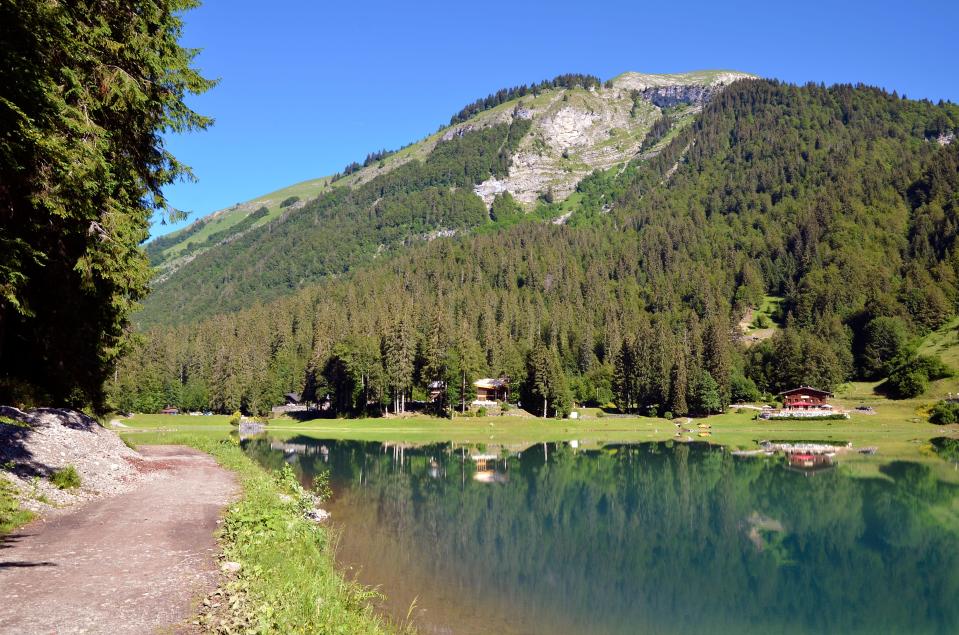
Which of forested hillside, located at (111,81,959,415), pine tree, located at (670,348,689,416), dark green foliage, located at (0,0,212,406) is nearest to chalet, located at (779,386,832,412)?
forested hillside, located at (111,81,959,415)

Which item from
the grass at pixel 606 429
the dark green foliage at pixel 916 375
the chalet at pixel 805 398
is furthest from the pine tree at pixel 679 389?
the dark green foliage at pixel 916 375

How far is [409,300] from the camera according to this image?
494 feet

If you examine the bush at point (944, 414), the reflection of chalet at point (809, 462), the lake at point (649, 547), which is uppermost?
the bush at point (944, 414)

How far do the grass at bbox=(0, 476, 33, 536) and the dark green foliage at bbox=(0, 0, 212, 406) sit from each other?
4.76 meters

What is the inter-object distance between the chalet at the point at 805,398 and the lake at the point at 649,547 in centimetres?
6283

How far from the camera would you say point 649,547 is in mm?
25219

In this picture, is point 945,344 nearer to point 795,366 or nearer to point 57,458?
point 795,366

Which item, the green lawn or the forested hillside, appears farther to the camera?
the forested hillside

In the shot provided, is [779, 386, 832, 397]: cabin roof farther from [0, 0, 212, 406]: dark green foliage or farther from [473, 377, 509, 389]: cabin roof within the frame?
[0, 0, 212, 406]: dark green foliage

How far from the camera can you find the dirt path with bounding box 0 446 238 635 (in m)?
8.29

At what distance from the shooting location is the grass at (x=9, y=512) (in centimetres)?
1292

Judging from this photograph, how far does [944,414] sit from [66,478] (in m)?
108

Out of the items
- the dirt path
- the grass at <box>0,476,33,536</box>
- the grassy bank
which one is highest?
A: the grass at <box>0,476,33,536</box>

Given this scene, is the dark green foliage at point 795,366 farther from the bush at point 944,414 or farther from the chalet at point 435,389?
the chalet at point 435,389
